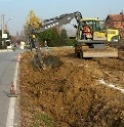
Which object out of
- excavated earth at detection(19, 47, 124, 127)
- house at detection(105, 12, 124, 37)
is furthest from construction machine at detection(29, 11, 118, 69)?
house at detection(105, 12, 124, 37)

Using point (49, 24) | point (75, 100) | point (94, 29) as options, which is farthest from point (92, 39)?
point (75, 100)

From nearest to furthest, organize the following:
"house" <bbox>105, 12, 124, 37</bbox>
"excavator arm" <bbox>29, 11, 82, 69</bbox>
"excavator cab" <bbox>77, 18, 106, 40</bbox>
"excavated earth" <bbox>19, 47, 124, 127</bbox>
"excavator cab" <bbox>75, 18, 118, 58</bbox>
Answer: "excavated earth" <bbox>19, 47, 124, 127</bbox> → "excavator arm" <bbox>29, 11, 82, 69</bbox> → "excavator cab" <bbox>75, 18, 118, 58</bbox> → "excavator cab" <bbox>77, 18, 106, 40</bbox> → "house" <bbox>105, 12, 124, 37</bbox>

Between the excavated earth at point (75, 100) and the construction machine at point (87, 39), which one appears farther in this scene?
the construction machine at point (87, 39)

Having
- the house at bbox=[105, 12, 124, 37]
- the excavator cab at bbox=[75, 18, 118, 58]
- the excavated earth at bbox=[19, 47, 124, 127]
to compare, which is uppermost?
the house at bbox=[105, 12, 124, 37]

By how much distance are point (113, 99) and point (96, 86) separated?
8.91 feet

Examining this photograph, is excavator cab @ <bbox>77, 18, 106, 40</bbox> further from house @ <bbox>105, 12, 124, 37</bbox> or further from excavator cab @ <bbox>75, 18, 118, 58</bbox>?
house @ <bbox>105, 12, 124, 37</bbox>

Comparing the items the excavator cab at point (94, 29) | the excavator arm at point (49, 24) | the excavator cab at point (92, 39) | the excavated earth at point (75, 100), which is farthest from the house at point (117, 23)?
the excavated earth at point (75, 100)

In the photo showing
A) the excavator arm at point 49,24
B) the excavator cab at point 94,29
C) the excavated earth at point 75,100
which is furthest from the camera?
the excavator cab at point 94,29

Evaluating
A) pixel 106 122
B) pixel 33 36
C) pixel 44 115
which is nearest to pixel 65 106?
pixel 44 115

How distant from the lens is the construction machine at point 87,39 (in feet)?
73.2

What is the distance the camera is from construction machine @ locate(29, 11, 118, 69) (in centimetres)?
2231

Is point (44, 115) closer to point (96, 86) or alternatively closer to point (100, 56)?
point (96, 86)

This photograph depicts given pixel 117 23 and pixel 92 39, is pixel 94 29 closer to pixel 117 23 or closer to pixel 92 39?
pixel 92 39

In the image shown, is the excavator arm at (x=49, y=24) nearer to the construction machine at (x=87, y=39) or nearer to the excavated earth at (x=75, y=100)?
the construction machine at (x=87, y=39)
